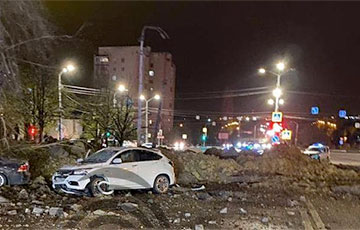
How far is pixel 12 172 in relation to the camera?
16656mm

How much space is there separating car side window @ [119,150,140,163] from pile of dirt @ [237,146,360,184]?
404 inches

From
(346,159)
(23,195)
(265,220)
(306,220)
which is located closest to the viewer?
(265,220)

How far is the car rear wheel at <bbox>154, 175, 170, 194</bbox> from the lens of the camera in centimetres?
1596

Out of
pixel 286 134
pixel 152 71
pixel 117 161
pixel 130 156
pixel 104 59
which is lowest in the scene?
pixel 117 161

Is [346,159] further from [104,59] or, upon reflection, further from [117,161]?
[104,59]

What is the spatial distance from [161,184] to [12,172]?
5.23 meters

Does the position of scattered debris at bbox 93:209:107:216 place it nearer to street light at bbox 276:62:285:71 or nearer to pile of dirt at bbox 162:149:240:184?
pile of dirt at bbox 162:149:240:184

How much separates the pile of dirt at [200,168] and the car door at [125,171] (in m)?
5.33

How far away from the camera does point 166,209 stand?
12.7 meters

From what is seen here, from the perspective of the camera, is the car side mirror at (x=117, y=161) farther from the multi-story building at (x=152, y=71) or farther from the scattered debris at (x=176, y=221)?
the multi-story building at (x=152, y=71)

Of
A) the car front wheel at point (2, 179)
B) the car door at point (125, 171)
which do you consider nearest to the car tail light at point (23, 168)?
the car front wheel at point (2, 179)

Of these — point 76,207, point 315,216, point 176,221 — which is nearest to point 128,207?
point 76,207

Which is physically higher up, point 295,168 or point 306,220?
point 306,220

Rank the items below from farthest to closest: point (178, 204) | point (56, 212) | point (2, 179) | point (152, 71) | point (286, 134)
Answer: point (152, 71) < point (286, 134) < point (2, 179) < point (178, 204) < point (56, 212)
